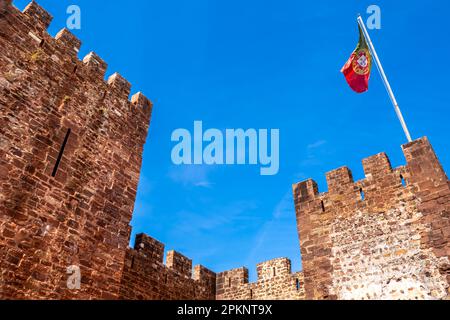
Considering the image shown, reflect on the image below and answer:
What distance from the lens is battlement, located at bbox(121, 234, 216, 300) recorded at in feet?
36.0

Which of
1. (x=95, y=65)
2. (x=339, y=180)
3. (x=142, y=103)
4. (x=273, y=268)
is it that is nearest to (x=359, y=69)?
(x=339, y=180)

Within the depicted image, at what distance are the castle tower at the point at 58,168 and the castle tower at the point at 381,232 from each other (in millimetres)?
4934

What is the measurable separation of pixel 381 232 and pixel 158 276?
6527 mm

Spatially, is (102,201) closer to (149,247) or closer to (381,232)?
(149,247)

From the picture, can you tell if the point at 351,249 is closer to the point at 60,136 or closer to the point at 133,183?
the point at 133,183

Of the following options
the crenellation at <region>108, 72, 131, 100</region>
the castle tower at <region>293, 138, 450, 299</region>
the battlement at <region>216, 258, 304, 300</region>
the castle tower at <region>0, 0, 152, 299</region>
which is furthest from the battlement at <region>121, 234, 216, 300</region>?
the castle tower at <region>293, 138, 450, 299</region>

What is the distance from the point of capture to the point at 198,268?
559 inches

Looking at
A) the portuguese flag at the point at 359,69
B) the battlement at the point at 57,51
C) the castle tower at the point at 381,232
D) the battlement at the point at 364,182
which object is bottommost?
the castle tower at the point at 381,232

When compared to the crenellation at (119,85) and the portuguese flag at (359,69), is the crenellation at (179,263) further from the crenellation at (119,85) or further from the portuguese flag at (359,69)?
the portuguese flag at (359,69)

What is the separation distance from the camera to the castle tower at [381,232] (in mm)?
8391

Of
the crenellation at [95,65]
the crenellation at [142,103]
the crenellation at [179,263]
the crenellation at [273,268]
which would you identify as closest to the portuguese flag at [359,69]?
the crenellation at [142,103]

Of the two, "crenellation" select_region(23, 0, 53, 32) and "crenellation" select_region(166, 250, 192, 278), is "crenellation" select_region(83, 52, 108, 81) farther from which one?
"crenellation" select_region(166, 250, 192, 278)
